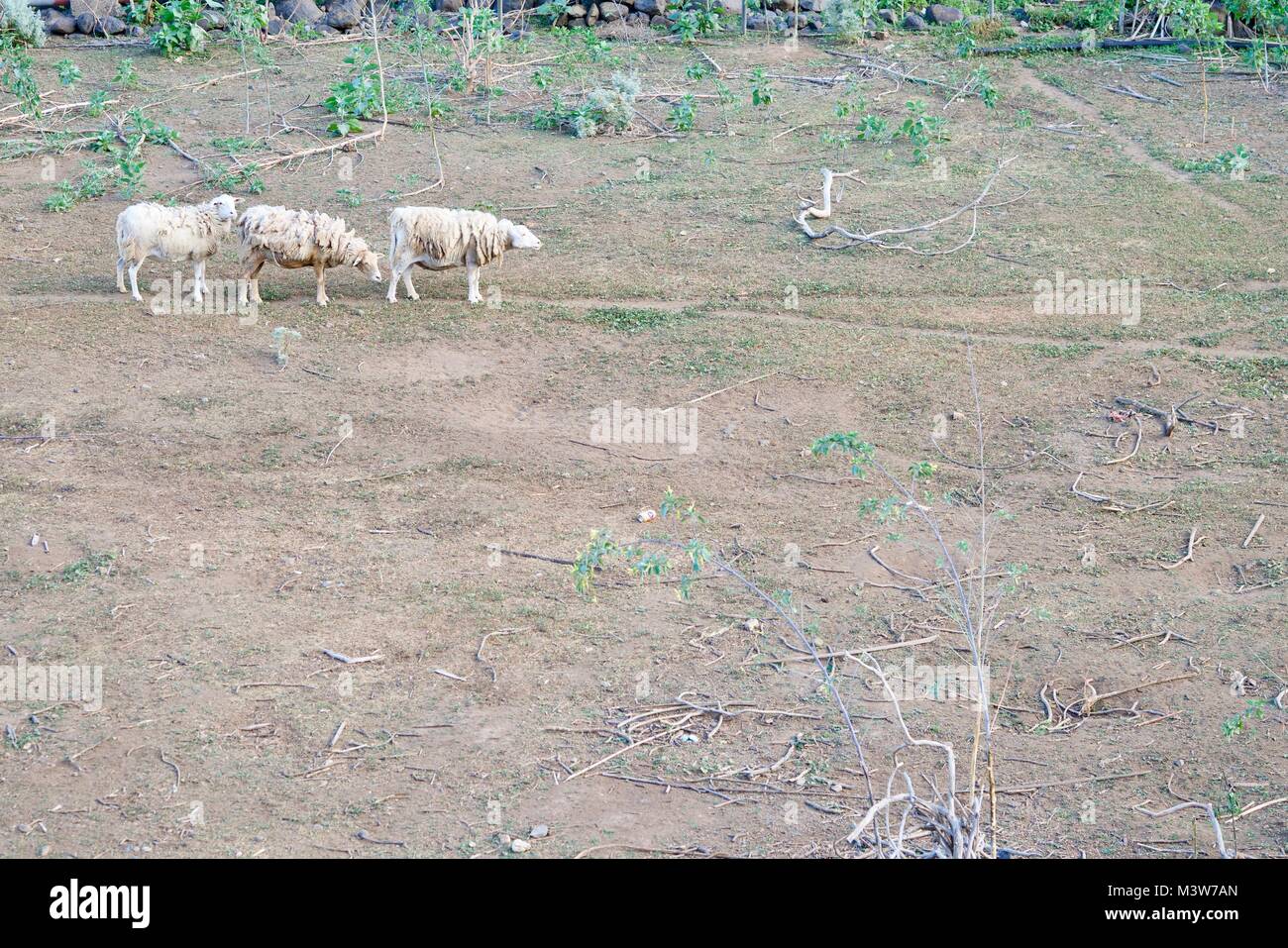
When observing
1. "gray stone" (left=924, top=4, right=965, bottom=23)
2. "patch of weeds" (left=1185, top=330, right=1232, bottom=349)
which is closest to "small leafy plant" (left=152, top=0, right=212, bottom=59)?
"gray stone" (left=924, top=4, right=965, bottom=23)

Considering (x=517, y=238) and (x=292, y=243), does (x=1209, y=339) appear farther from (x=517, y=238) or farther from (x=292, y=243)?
(x=292, y=243)

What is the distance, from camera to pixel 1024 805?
5867 mm

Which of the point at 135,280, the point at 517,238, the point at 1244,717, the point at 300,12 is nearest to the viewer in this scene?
the point at 1244,717

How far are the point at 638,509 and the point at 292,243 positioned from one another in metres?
3.93

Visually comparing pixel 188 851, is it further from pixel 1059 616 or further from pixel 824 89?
pixel 824 89

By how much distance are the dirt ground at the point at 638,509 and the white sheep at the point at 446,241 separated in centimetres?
34

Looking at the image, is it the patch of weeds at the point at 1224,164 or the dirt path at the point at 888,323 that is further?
the patch of weeds at the point at 1224,164

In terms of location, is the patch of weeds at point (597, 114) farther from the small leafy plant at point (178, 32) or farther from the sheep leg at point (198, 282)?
the sheep leg at point (198, 282)

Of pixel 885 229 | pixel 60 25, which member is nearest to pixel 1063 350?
pixel 885 229

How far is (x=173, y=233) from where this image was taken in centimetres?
1059

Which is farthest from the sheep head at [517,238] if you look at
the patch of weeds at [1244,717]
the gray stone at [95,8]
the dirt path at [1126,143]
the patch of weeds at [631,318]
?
the gray stone at [95,8]

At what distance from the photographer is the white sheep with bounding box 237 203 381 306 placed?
10463 mm

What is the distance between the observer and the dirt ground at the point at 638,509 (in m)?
6.00

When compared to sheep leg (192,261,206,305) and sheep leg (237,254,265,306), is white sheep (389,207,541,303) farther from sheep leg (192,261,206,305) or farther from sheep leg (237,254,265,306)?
sheep leg (192,261,206,305)
